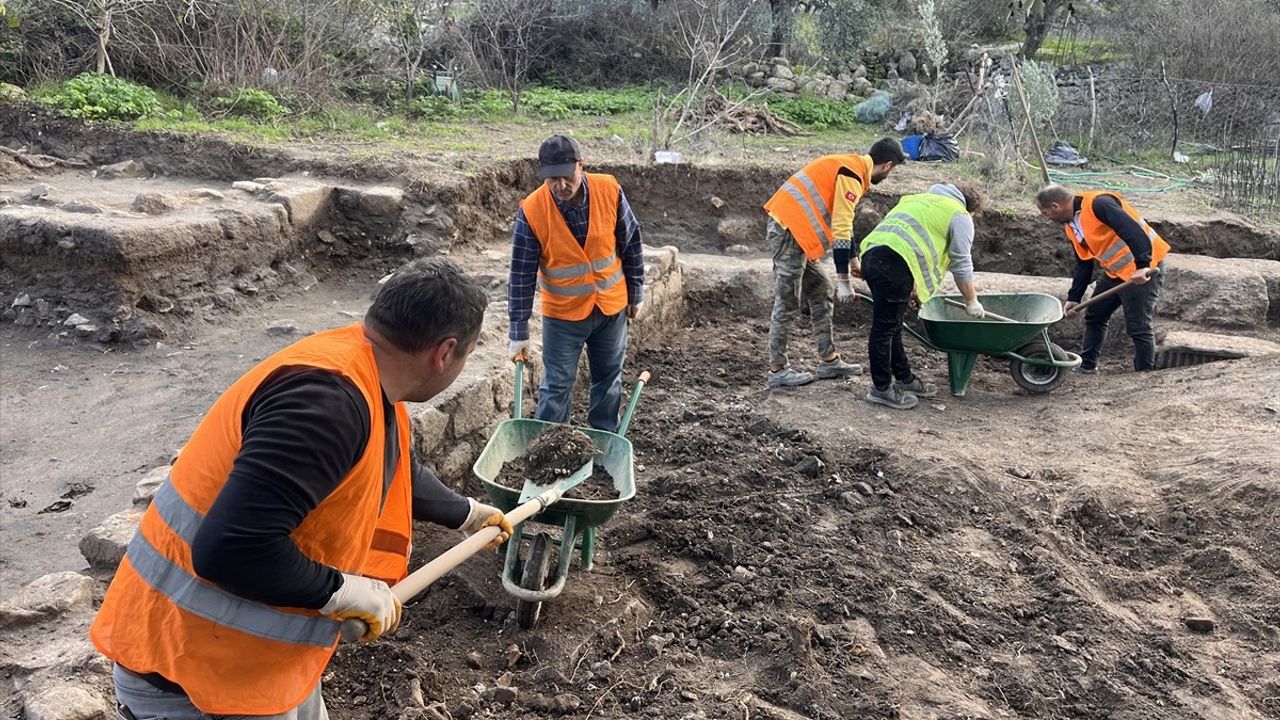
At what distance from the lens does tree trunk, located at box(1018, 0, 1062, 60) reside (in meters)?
16.4

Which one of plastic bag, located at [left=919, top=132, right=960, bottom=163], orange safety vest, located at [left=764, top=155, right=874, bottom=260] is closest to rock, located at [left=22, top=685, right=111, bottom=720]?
orange safety vest, located at [left=764, top=155, right=874, bottom=260]

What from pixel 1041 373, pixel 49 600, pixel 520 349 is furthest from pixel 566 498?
pixel 1041 373

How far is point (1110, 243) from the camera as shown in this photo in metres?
7.01

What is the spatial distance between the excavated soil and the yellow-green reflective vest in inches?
38.0

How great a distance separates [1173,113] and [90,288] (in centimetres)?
1363

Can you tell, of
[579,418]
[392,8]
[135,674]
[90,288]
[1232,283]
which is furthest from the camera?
[392,8]

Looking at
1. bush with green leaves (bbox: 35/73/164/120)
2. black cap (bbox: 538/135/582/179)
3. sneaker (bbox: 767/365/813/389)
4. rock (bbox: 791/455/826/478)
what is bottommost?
sneaker (bbox: 767/365/813/389)

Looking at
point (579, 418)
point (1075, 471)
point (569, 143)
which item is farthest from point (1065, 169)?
point (569, 143)

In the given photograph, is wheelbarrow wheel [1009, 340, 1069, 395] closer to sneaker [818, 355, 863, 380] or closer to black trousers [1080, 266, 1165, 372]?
black trousers [1080, 266, 1165, 372]

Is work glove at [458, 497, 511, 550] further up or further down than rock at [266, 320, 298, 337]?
further up

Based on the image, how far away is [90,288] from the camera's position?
6.66 meters

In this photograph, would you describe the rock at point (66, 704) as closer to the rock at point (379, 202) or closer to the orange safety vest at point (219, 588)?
the orange safety vest at point (219, 588)

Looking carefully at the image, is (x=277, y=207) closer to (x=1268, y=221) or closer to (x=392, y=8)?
(x=392, y=8)

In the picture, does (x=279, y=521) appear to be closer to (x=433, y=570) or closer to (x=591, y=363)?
(x=433, y=570)
